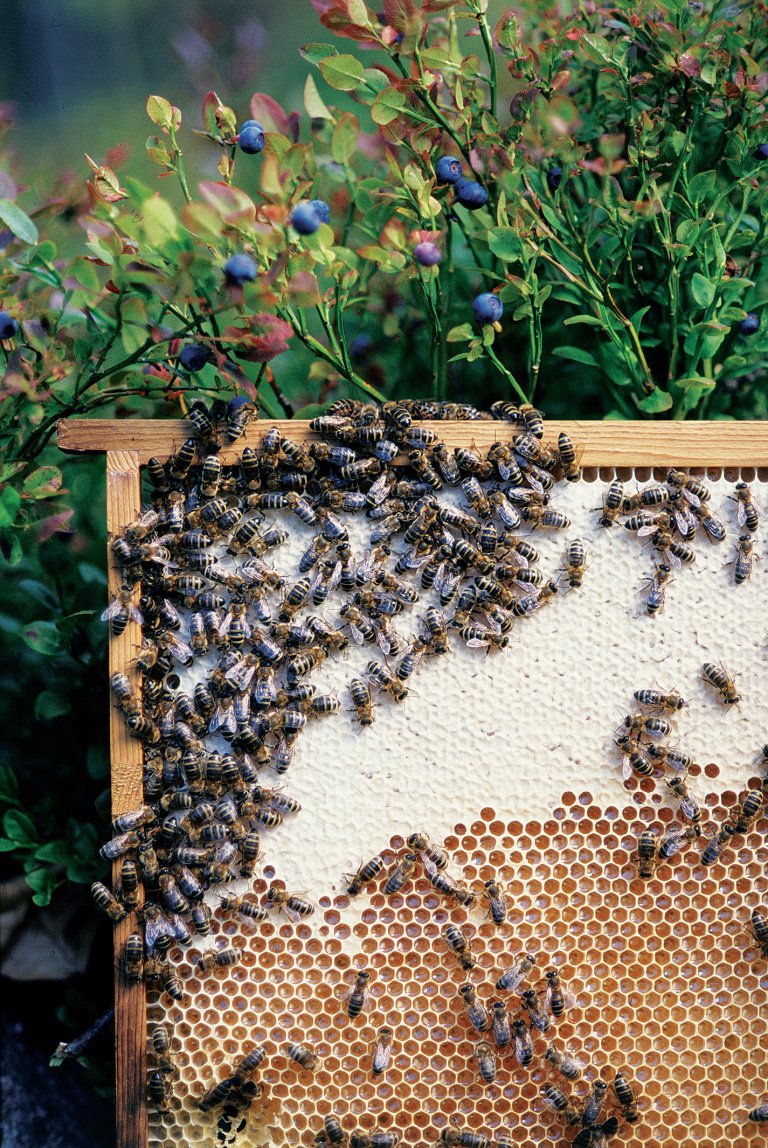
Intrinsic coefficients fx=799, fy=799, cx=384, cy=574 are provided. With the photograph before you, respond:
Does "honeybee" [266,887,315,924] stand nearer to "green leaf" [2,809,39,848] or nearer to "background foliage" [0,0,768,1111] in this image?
"background foliage" [0,0,768,1111]

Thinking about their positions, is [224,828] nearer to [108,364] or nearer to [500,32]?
[108,364]

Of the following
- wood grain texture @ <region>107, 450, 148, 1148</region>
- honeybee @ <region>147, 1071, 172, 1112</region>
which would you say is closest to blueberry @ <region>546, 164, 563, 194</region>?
wood grain texture @ <region>107, 450, 148, 1148</region>

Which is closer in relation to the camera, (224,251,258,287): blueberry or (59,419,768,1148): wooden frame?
(224,251,258,287): blueberry

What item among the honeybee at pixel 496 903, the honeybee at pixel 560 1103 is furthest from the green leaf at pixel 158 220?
the honeybee at pixel 560 1103

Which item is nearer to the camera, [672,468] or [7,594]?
[672,468]

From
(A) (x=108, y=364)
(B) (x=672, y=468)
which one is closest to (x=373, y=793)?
(B) (x=672, y=468)

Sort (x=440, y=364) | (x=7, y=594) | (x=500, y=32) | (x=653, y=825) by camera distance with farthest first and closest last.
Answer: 1. (x=7, y=594)
2. (x=440, y=364)
3. (x=653, y=825)
4. (x=500, y=32)

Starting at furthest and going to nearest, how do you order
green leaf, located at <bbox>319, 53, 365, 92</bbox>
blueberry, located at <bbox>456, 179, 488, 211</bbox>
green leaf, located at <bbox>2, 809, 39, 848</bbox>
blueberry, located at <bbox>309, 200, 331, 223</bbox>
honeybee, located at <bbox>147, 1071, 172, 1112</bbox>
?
1. green leaf, located at <bbox>2, 809, 39, 848</bbox>
2. blueberry, located at <bbox>456, 179, 488, 211</bbox>
3. honeybee, located at <bbox>147, 1071, 172, 1112</bbox>
4. green leaf, located at <bbox>319, 53, 365, 92</bbox>
5. blueberry, located at <bbox>309, 200, 331, 223</bbox>
